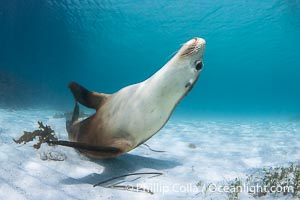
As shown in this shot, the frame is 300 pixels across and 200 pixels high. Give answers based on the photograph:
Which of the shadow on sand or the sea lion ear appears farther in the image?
the sea lion ear

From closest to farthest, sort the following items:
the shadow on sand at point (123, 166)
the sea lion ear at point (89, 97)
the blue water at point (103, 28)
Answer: the shadow on sand at point (123, 166)
the sea lion ear at point (89, 97)
the blue water at point (103, 28)

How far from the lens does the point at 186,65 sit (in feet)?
8.98

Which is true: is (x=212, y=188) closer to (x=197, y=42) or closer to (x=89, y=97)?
(x=197, y=42)

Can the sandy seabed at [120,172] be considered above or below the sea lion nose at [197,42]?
below

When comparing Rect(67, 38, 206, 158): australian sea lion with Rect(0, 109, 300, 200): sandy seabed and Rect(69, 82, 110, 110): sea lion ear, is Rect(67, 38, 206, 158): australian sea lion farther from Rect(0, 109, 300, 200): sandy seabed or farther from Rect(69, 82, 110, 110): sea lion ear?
Rect(0, 109, 300, 200): sandy seabed

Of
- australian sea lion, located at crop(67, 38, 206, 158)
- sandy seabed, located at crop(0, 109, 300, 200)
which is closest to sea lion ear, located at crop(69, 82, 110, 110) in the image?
australian sea lion, located at crop(67, 38, 206, 158)

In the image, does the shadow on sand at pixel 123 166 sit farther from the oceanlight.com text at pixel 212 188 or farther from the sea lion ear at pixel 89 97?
the sea lion ear at pixel 89 97

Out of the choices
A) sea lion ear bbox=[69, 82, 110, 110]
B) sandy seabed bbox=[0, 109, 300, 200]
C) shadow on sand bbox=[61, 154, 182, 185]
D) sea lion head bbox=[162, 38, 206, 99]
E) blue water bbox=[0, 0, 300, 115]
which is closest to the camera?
sandy seabed bbox=[0, 109, 300, 200]

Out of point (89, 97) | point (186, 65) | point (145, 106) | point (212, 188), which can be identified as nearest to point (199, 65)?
point (186, 65)

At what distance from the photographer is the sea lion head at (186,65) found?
2689mm

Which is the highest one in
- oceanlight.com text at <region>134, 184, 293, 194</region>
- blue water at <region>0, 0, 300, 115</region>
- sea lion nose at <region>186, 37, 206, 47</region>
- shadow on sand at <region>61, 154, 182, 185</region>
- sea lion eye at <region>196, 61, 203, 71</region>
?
blue water at <region>0, 0, 300, 115</region>

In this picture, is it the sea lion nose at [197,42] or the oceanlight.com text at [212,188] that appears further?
the oceanlight.com text at [212,188]

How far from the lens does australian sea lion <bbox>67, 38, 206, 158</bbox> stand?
8.98 ft

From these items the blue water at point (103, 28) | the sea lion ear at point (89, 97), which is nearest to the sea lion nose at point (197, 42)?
the sea lion ear at point (89, 97)
